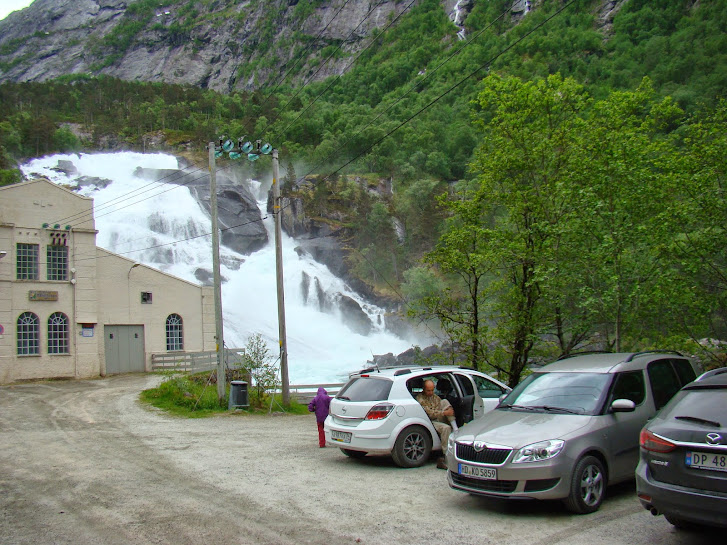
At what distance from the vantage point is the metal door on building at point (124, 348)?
96.9 ft

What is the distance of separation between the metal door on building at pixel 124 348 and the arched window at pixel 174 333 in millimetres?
1537

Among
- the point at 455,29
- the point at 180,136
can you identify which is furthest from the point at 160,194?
the point at 455,29

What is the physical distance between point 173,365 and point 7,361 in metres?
7.22

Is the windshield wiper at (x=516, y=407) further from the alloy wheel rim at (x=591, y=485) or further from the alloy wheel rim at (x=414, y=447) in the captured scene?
the alloy wheel rim at (x=414, y=447)

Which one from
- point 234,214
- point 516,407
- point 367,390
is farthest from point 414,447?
point 234,214

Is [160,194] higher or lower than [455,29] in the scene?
lower

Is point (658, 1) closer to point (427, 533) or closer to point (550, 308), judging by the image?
point (550, 308)

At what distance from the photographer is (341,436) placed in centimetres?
970

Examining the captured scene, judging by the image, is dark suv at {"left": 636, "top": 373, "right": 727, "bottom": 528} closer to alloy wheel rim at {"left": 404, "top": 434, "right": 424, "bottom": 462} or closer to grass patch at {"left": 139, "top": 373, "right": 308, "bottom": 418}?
alloy wheel rim at {"left": 404, "top": 434, "right": 424, "bottom": 462}

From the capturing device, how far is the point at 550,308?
46.2 ft

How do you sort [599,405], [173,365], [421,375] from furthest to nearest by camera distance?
[173,365], [421,375], [599,405]

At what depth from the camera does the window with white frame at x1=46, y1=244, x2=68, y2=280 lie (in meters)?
27.9

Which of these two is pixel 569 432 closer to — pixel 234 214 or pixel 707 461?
pixel 707 461

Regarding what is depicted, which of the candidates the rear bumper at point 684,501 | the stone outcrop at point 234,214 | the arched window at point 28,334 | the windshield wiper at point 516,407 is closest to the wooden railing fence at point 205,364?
the arched window at point 28,334
